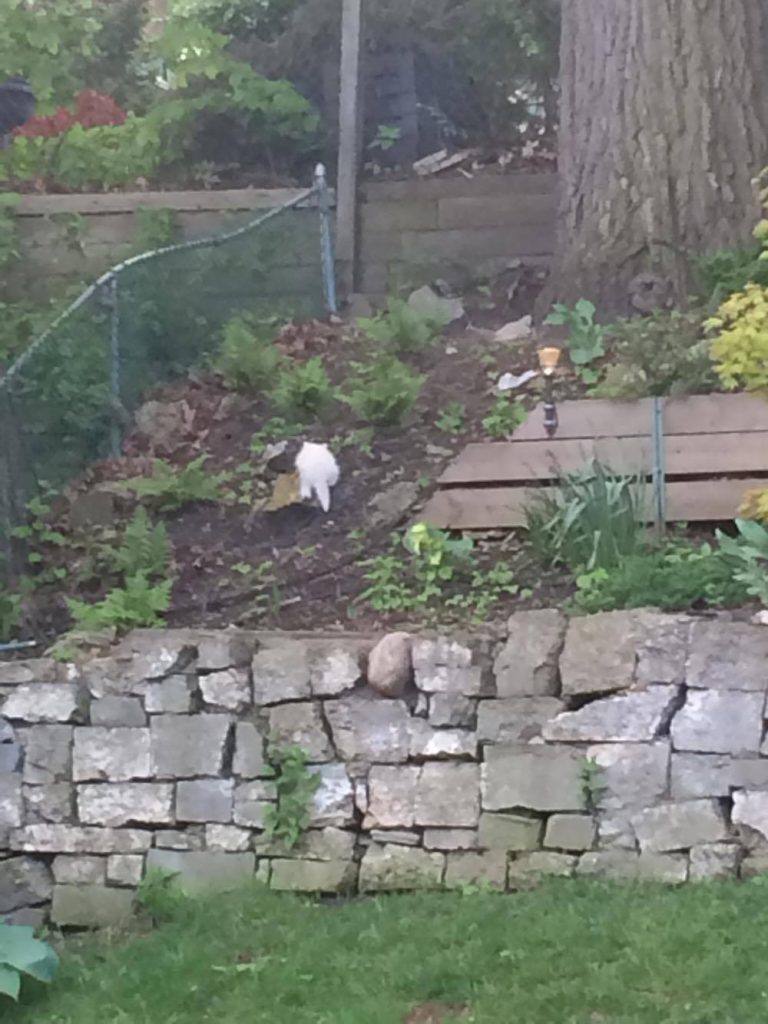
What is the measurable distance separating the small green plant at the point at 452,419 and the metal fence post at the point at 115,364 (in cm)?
144

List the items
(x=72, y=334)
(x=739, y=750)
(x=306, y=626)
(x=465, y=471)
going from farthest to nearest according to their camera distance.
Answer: (x=72, y=334)
(x=465, y=471)
(x=306, y=626)
(x=739, y=750)

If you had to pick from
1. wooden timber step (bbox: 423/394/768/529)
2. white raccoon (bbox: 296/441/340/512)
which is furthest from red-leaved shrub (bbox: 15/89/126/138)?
wooden timber step (bbox: 423/394/768/529)

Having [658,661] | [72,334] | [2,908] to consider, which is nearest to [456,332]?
[72,334]

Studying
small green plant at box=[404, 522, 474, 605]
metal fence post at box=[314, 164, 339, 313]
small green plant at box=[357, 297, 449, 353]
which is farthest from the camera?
metal fence post at box=[314, 164, 339, 313]

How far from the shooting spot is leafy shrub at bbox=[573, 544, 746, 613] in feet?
14.0

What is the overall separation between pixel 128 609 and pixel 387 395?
57.4 inches

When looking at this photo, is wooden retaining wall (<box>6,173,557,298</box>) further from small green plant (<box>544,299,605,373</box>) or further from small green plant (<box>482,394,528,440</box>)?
small green plant (<box>482,394,528,440</box>)

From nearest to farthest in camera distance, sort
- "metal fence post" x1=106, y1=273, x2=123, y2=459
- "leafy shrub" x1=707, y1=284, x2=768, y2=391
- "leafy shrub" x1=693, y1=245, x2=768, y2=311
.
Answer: "leafy shrub" x1=707, y1=284, x2=768, y2=391 → "leafy shrub" x1=693, y1=245, x2=768, y2=311 → "metal fence post" x1=106, y1=273, x2=123, y2=459

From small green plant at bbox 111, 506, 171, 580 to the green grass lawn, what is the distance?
51.4 inches

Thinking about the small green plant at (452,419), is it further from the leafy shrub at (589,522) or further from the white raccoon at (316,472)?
the leafy shrub at (589,522)

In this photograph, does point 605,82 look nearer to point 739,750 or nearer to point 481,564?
point 481,564

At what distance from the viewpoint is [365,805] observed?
431 centimetres

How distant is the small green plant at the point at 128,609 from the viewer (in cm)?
461

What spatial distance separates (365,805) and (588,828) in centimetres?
72
